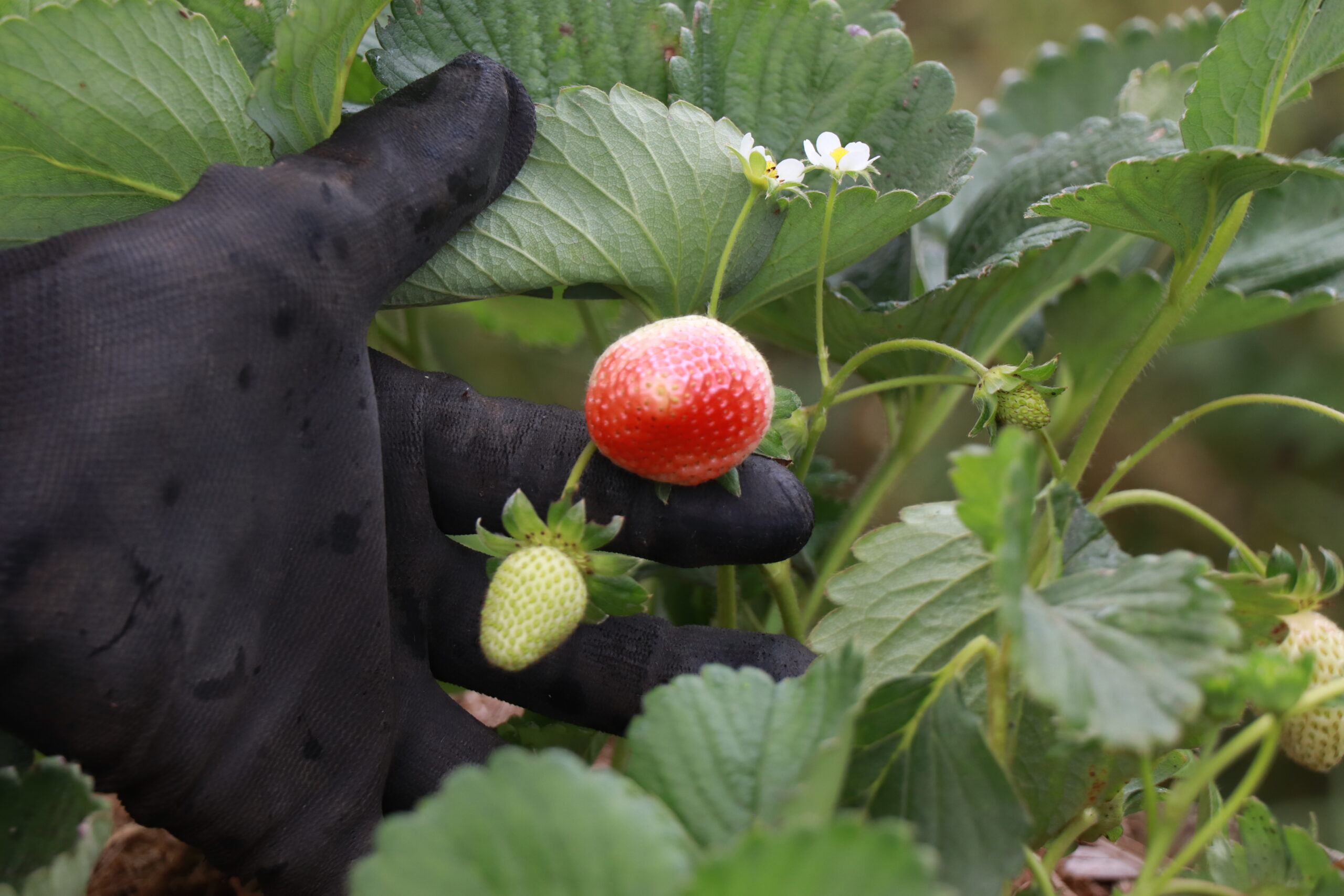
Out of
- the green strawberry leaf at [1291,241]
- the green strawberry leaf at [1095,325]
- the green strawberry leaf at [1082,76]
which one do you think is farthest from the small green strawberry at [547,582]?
the green strawberry leaf at [1082,76]

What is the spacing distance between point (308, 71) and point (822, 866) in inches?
18.8

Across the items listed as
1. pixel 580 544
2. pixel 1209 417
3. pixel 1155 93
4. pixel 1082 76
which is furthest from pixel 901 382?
pixel 1209 417

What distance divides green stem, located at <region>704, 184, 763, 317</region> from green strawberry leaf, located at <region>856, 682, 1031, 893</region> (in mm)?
252

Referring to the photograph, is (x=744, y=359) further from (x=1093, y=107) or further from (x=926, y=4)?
(x=926, y=4)

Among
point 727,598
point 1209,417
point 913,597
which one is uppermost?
point 913,597

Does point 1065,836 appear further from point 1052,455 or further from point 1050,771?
point 1052,455

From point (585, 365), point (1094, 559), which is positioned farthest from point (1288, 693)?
point (585, 365)

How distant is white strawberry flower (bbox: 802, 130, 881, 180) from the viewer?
0.54 meters

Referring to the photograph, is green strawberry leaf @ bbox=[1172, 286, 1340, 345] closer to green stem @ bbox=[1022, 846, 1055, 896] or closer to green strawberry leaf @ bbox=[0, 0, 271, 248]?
green stem @ bbox=[1022, 846, 1055, 896]

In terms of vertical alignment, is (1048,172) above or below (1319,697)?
above

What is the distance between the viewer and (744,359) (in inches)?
20.2

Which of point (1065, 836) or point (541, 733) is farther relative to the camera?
point (541, 733)

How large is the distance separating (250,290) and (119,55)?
15 cm

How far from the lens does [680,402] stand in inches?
18.9
